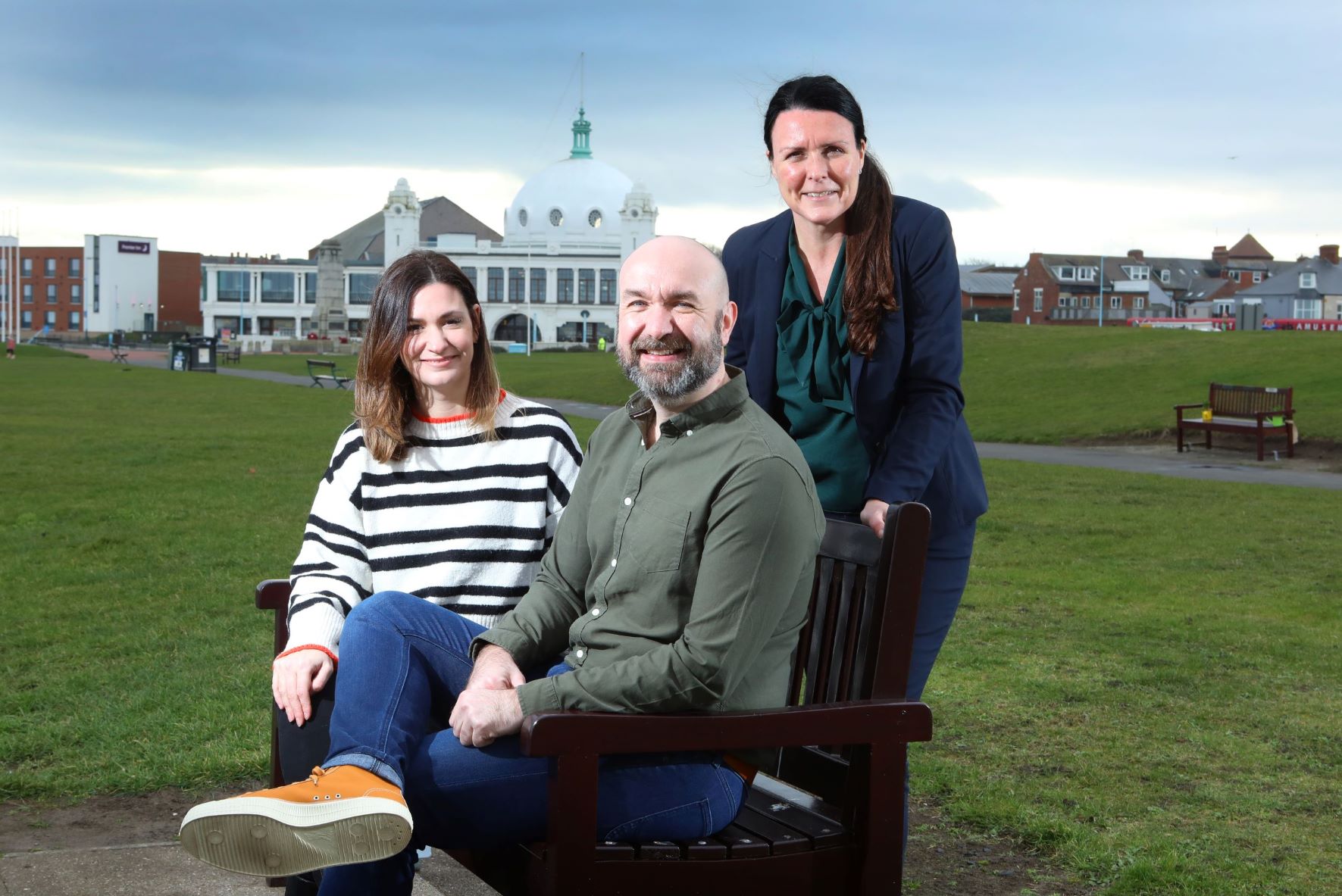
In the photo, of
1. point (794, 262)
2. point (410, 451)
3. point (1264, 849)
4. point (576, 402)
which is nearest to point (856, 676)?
point (794, 262)

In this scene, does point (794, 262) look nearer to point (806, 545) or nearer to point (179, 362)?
point (806, 545)

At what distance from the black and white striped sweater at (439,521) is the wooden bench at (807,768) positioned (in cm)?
78

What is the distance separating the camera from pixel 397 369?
3820 mm

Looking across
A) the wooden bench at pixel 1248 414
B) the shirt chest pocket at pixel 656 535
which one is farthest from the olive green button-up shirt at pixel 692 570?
the wooden bench at pixel 1248 414

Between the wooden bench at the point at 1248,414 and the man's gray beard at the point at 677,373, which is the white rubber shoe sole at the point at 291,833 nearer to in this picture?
the man's gray beard at the point at 677,373

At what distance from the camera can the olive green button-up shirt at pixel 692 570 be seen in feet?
9.12

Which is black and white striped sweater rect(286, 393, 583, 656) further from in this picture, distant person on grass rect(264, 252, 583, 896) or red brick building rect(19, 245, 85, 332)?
red brick building rect(19, 245, 85, 332)

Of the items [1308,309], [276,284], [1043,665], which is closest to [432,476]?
[1043,665]

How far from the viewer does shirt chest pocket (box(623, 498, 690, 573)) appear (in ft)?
9.41

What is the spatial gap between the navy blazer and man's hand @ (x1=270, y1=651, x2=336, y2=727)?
1297 millimetres

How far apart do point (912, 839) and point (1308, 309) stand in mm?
110736

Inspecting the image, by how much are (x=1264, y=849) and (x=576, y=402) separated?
31.5 metres

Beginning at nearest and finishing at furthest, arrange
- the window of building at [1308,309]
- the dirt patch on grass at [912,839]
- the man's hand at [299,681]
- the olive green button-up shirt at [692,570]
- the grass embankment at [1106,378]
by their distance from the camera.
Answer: the olive green button-up shirt at [692,570]
the man's hand at [299,681]
the dirt patch on grass at [912,839]
the grass embankment at [1106,378]
the window of building at [1308,309]

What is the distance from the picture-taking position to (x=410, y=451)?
3.76 m
